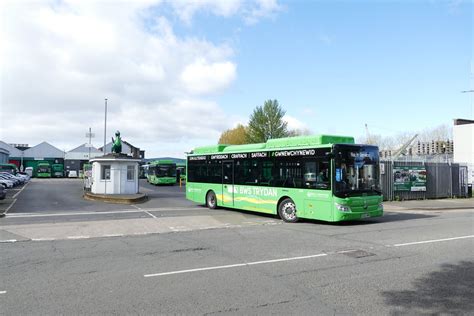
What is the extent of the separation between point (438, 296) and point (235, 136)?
78.0 m

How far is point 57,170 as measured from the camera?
81.5 metres

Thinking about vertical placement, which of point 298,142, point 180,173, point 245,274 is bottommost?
point 245,274

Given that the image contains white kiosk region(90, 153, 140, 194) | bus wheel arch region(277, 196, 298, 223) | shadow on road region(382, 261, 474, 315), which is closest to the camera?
shadow on road region(382, 261, 474, 315)

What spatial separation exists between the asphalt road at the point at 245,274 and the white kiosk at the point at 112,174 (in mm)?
16784

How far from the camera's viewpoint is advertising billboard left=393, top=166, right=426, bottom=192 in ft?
86.1

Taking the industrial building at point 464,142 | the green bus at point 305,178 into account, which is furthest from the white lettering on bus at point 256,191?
the industrial building at point 464,142

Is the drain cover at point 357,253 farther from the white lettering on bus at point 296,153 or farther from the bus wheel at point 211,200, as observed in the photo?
the bus wheel at point 211,200

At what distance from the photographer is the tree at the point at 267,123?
7394cm

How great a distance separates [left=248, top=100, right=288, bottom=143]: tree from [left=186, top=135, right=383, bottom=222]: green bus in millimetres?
55181

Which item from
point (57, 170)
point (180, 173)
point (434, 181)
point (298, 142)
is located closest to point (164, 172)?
point (180, 173)

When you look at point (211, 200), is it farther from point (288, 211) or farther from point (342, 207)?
point (342, 207)

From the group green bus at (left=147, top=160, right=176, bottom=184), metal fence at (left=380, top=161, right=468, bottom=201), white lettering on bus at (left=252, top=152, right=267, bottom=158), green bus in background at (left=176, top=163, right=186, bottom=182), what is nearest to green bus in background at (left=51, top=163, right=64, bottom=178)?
green bus in background at (left=176, top=163, right=186, bottom=182)

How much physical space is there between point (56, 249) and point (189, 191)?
480 inches

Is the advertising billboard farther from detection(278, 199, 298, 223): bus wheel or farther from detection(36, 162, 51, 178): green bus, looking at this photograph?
detection(36, 162, 51, 178): green bus
